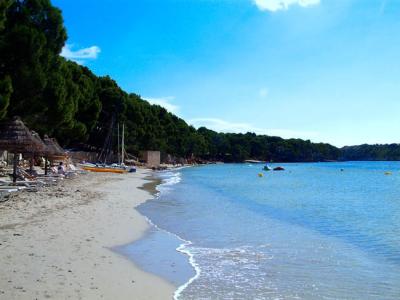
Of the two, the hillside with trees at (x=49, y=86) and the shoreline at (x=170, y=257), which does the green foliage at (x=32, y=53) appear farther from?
the shoreline at (x=170, y=257)

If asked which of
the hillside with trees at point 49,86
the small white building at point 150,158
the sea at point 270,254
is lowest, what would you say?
the sea at point 270,254

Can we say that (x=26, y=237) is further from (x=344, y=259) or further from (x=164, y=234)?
(x=344, y=259)

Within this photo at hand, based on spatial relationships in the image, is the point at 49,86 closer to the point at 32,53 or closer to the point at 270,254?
the point at 32,53

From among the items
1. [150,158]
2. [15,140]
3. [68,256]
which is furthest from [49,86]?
[150,158]

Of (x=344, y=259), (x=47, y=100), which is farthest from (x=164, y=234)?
(x=47, y=100)

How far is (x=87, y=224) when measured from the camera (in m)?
12.2

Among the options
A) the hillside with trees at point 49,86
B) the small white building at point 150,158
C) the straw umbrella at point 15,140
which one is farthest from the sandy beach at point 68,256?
the small white building at point 150,158

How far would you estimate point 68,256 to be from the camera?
8.12 m

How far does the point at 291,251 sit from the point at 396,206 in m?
15.6

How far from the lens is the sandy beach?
242 inches

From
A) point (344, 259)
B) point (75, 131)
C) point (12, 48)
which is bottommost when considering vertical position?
point (344, 259)

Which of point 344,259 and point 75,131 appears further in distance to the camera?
point 75,131

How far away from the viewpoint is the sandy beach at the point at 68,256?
6148 mm

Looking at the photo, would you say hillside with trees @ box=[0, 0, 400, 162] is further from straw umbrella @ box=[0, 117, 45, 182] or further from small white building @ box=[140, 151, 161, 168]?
straw umbrella @ box=[0, 117, 45, 182]
